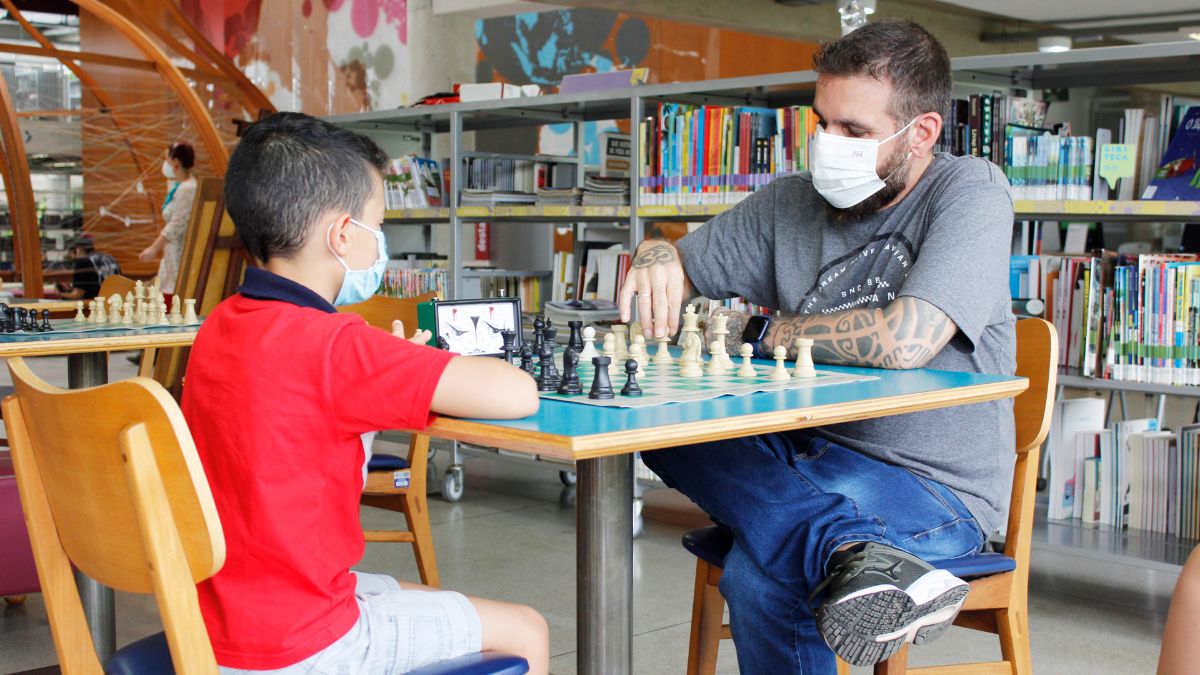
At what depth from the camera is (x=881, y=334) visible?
6.56 feet

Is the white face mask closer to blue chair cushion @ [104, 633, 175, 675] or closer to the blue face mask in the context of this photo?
the blue face mask

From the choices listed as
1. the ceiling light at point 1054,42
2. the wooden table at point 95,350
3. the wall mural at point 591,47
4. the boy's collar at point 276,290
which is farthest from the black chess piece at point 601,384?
the ceiling light at point 1054,42

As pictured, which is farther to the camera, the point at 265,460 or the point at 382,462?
the point at 382,462

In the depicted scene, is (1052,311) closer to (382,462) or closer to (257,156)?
(382,462)

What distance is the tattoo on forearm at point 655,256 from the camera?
244cm

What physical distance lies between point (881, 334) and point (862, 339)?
0.04 meters

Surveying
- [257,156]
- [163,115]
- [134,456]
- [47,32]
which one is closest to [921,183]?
[257,156]

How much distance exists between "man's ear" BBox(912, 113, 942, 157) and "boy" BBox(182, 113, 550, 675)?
3.43ft

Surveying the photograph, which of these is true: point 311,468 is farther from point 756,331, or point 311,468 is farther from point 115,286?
point 115,286

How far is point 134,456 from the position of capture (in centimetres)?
127

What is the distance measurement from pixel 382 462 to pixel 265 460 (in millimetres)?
1601

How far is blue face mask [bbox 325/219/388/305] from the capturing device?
5.70 feet

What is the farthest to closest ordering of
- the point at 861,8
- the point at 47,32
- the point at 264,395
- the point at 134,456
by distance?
the point at 47,32
the point at 861,8
the point at 264,395
the point at 134,456

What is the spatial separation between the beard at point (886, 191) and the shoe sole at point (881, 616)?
2.72 ft
